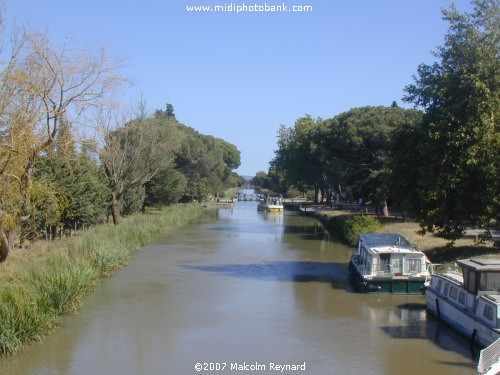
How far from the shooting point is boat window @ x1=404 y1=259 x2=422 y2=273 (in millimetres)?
24062

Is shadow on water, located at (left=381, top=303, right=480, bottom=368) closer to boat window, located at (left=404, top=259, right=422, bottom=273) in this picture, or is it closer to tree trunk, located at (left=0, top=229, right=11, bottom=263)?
boat window, located at (left=404, top=259, right=422, bottom=273)

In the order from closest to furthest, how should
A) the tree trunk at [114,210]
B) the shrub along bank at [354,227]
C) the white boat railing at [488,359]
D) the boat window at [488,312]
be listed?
1. the white boat railing at [488,359]
2. the boat window at [488,312]
3. the shrub along bank at [354,227]
4. the tree trunk at [114,210]

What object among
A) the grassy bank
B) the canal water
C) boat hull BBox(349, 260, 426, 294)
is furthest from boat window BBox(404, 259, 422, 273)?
the grassy bank

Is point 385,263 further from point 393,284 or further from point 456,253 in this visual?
point 456,253

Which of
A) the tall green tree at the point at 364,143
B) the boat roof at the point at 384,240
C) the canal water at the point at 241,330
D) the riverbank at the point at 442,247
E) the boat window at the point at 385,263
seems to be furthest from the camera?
the tall green tree at the point at 364,143

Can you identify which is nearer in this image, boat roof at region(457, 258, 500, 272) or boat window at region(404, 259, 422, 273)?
boat roof at region(457, 258, 500, 272)

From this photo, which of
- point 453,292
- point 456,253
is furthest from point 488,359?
point 456,253

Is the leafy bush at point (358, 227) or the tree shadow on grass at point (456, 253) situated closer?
the tree shadow on grass at point (456, 253)

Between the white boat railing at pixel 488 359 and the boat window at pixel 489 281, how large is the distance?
3.82 metres

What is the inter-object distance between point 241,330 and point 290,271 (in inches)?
488

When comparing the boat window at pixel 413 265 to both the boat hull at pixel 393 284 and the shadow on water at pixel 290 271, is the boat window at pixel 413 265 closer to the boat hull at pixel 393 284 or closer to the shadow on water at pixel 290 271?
the boat hull at pixel 393 284

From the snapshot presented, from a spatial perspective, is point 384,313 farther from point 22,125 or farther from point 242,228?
point 242,228

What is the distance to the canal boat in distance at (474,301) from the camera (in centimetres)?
1592

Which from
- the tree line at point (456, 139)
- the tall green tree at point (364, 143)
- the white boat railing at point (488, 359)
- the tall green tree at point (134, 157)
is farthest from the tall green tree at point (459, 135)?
the tall green tree at point (134, 157)
